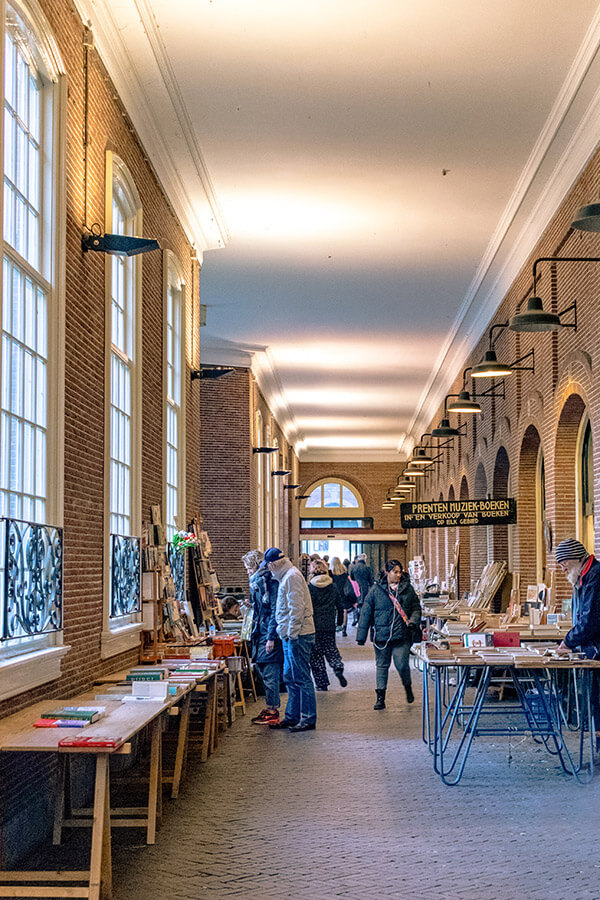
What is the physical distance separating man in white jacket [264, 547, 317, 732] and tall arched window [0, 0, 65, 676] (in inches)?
164

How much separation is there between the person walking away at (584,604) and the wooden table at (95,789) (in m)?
3.83

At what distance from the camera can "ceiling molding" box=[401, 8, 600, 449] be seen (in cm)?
1050

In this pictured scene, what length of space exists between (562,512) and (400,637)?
291 centimetres

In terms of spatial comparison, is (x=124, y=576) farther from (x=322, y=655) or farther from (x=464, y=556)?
(x=464, y=556)

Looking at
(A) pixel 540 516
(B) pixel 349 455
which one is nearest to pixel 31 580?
(A) pixel 540 516

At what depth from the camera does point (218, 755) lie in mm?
10039

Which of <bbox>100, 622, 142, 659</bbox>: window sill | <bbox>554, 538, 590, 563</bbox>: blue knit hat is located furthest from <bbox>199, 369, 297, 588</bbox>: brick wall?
<bbox>554, 538, 590, 563</bbox>: blue knit hat

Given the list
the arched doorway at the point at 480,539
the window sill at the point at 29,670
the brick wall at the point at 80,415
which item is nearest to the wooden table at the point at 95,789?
the window sill at the point at 29,670

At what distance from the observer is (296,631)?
452 inches

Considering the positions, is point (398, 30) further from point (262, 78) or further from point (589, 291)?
point (589, 291)

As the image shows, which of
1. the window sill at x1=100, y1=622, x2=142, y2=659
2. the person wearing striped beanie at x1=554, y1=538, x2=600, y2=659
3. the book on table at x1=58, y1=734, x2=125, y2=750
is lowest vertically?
the book on table at x1=58, y1=734, x2=125, y2=750

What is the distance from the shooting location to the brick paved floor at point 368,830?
5.92 meters

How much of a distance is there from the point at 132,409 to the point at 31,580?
168 inches

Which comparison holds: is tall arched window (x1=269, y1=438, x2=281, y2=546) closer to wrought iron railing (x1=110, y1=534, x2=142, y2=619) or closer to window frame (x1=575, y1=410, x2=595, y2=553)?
window frame (x1=575, y1=410, x2=595, y2=553)
